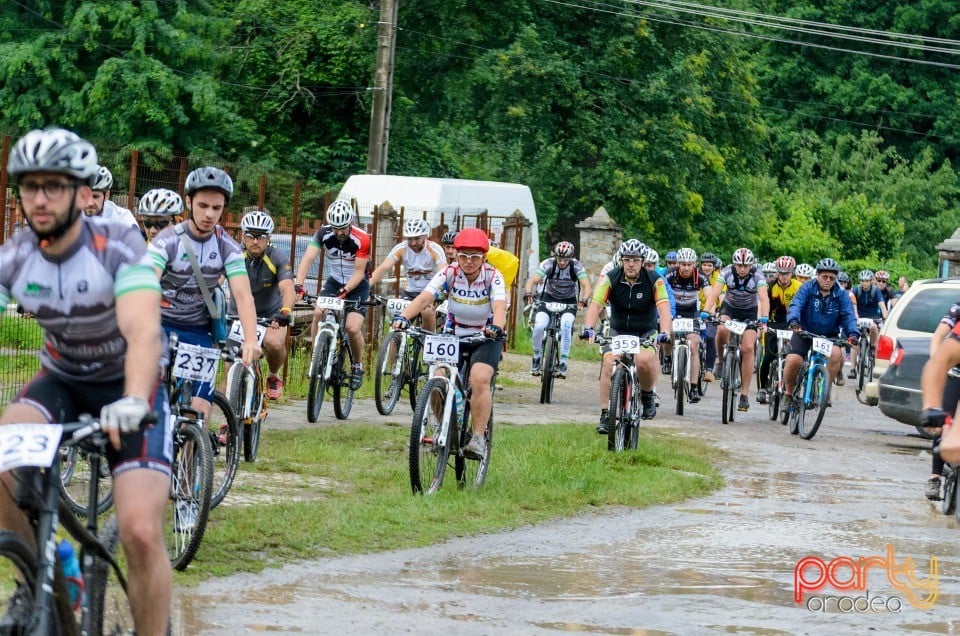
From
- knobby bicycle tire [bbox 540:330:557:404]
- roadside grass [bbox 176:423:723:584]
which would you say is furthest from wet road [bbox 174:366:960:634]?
knobby bicycle tire [bbox 540:330:557:404]

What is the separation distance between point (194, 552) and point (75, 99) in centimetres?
2883

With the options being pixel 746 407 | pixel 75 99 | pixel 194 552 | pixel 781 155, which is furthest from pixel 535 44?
pixel 194 552

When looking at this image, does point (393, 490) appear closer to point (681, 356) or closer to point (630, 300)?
point (630, 300)

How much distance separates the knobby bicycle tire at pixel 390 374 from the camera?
607 inches

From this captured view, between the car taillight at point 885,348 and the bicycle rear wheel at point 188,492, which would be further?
the car taillight at point 885,348

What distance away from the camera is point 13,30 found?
3647cm

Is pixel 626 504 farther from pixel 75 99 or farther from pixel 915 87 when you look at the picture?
pixel 915 87

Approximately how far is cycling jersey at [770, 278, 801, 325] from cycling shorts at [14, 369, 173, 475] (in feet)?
47.3

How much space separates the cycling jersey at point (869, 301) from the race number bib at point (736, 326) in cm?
1097

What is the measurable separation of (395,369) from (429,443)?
18.4 feet

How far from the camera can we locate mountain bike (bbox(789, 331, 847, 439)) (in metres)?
16.7

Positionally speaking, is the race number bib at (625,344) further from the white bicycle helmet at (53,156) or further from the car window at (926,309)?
the white bicycle helmet at (53,156)

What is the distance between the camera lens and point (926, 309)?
1700cm

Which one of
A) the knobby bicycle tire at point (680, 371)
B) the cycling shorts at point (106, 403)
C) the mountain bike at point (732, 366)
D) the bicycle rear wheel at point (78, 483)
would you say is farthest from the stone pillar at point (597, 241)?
the cycling shorts at point (106, 403)
